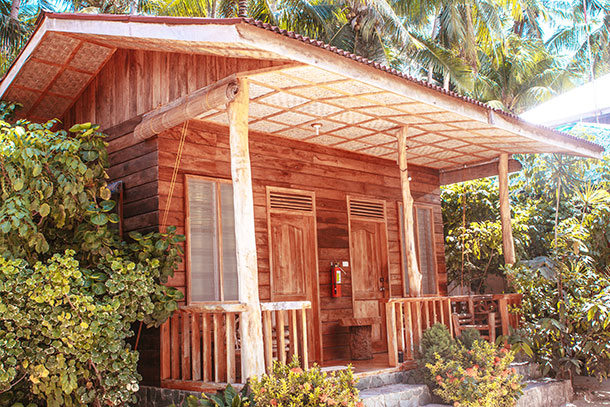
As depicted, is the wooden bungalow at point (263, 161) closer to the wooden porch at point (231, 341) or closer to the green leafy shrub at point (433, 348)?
the wooden porch at point (231, 341)

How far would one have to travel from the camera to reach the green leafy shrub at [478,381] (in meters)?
6.76

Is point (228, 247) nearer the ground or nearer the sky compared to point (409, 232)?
nearer the ground

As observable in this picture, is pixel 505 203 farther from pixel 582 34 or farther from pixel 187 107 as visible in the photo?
pixel 582 34

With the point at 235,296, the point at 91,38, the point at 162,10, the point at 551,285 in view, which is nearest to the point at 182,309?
the point at 235,296

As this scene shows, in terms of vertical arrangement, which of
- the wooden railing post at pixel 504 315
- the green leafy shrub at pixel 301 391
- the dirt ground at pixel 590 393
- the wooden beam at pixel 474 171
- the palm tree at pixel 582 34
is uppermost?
the palm tree at pixel 582 34

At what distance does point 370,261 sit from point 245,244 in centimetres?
460

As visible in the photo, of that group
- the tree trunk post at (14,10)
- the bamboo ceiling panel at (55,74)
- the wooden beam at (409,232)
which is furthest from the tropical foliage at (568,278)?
the tree trunk post at (14,10)

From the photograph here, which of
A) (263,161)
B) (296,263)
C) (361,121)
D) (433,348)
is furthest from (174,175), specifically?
(433,348)

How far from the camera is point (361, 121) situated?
8.23 meters

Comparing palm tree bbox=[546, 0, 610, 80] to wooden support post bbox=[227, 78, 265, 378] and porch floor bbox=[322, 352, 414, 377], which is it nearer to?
porch floor bbox=[322, 352, 414, 377]

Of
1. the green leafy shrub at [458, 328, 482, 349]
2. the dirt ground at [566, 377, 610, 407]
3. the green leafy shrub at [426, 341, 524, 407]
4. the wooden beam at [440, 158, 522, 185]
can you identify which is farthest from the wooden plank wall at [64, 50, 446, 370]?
the dirt ground at [566, 377, 610, 407]

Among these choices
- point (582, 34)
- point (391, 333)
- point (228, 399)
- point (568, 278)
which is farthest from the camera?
point (582, 34)

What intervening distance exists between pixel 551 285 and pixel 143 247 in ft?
19.1

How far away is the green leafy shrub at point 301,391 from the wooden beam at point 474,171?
6203mm
